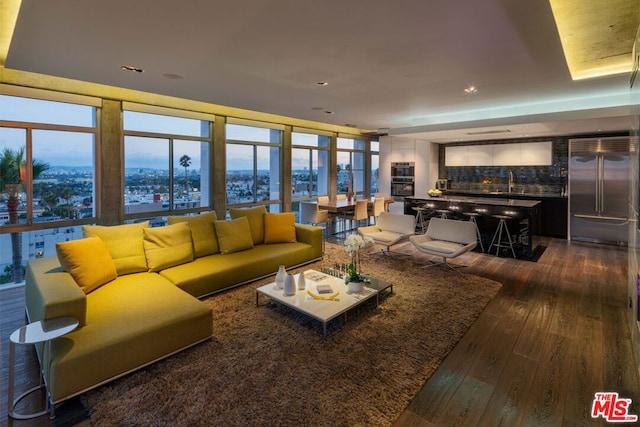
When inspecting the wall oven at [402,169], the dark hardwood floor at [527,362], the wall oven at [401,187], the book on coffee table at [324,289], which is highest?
the wall oven at [402,169]

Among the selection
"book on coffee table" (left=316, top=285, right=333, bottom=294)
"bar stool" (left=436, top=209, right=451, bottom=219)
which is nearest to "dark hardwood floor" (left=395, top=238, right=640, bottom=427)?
"book on coffee table" (left=316, top=285, right=333, bottom=294)

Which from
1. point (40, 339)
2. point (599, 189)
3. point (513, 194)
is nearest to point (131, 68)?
point (40, 339)

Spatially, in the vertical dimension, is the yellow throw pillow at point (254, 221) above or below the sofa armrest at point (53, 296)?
above

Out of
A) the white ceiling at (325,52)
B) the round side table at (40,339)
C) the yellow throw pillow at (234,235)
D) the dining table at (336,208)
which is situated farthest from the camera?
the dining table at (336,208)

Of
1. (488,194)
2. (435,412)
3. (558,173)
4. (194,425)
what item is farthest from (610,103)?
(194,425)

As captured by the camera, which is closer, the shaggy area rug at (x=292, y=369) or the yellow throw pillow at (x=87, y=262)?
the shaggy area rug at (x=292, y=369)

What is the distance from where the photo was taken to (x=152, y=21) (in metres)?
2.60

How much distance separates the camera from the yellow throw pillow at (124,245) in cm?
345

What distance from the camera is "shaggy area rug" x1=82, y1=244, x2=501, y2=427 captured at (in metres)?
2.08

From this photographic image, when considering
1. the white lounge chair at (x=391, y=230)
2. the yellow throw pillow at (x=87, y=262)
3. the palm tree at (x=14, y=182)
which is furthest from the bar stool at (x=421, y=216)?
the palm tree at (x=14, y=182)

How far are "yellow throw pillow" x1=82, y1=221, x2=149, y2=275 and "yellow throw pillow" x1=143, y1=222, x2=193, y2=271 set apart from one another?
79 millimetres

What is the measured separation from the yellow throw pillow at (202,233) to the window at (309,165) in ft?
13.4

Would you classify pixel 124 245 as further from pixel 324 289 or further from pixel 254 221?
pixel 324 289

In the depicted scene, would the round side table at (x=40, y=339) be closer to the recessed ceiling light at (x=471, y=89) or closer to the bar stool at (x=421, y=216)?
the recessed ceiling light at (x=471, y=89)
